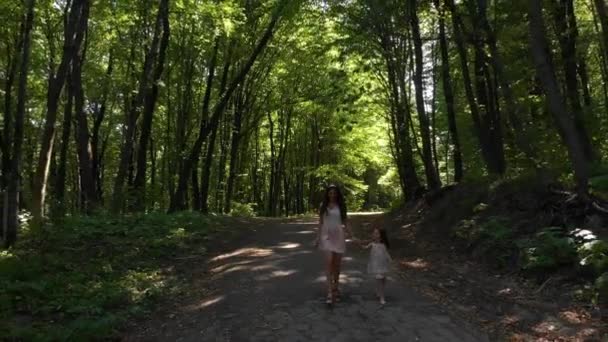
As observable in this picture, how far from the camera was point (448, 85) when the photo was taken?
17.6m

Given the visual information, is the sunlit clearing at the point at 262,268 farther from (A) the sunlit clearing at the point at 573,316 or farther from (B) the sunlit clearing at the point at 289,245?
(A) the sunlit clearing at the point at 573,316

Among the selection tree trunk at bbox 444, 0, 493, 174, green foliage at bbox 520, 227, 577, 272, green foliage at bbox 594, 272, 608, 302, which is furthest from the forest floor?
tree trunk at bbox 444, 0, 493, 174

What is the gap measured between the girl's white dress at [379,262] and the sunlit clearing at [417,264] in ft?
12.0

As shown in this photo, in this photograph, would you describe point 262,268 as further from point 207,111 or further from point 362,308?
point 207,111

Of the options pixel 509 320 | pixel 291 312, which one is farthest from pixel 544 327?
pixel 291 312

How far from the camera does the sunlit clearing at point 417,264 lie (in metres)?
11.8

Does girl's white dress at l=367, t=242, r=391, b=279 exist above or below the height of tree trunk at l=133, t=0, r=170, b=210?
below

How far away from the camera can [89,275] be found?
9.94 m

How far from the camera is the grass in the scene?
24.7ft

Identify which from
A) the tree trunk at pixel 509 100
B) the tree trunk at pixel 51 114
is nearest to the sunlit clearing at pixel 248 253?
the tree trunk at pixel 51 114

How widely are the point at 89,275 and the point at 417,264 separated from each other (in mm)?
6881

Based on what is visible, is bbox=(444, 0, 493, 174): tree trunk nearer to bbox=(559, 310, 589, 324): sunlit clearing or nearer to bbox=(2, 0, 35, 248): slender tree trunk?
bbox=(559, 310, 589, 324): sunlit clearing

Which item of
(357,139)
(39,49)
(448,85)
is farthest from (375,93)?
(39,49)

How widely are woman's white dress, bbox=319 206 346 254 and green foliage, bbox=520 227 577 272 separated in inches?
145
